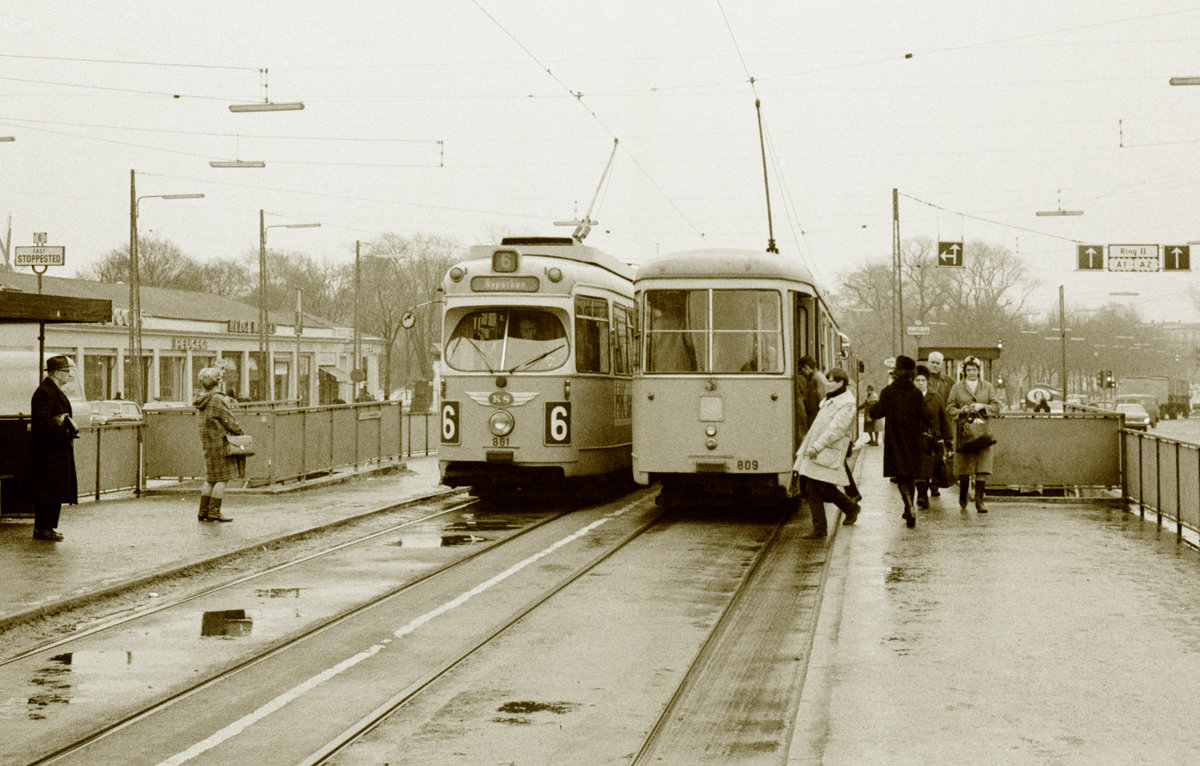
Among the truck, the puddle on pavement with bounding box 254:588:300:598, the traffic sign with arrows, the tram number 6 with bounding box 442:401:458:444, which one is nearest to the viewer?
the puddle on pavement with bounding box 254:588:300:598

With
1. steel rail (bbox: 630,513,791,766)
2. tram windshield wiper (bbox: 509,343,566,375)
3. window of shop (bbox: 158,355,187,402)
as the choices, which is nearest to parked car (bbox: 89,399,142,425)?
window of shop (bbox: 158,355,187,402)

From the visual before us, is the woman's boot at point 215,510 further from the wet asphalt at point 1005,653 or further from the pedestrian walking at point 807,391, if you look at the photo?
the wet asphalt at point 1005,653

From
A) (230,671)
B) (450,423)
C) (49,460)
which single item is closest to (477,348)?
(450,423)

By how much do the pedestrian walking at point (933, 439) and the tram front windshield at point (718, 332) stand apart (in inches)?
71.0

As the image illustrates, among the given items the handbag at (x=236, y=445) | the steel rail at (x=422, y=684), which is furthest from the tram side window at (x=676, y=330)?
the handbag at (x=236, y=445)

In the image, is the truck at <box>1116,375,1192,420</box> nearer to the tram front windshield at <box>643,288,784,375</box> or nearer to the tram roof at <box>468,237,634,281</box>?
the tram roof at <box>468,237,634,281</box>

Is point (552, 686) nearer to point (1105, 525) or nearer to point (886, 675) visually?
point (886, 675)

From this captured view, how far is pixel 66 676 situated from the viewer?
8.12 meters

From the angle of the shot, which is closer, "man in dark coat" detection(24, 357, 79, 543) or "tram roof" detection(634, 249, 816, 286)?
"man in dark coat" detection(24, 357, 79, 543)

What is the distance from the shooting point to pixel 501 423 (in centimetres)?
1775

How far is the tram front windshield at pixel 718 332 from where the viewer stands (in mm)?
16359

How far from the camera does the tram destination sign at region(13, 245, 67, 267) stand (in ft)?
84.7

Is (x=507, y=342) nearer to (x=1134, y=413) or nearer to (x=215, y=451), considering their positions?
(x=215, y=451)

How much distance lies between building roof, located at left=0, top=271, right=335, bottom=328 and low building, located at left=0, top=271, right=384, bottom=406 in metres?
0.07
